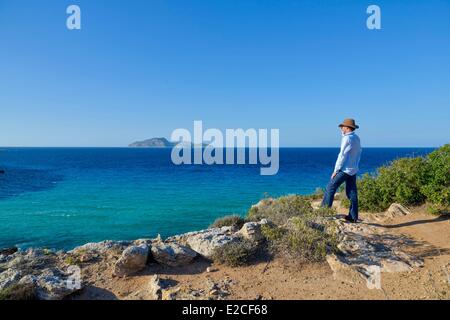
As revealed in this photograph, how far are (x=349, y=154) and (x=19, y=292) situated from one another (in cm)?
703

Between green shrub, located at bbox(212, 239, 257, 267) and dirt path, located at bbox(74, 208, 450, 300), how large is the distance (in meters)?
0.15

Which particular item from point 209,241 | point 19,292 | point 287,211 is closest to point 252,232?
point 209,241

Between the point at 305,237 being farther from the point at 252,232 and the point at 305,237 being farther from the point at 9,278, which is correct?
the point at 9,278

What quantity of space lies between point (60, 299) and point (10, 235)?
12.7m

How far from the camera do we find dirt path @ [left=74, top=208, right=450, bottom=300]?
4707 millimetres

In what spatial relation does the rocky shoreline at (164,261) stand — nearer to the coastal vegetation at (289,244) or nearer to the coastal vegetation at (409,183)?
the coastal vegetation at (289,244)

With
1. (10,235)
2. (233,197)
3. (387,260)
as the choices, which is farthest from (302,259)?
(233,197)

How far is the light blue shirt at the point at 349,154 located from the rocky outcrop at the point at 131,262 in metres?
4.89

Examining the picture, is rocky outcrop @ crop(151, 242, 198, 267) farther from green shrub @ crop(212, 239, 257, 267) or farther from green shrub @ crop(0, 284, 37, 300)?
green shrub @ crop(0, 284, 37, 300)

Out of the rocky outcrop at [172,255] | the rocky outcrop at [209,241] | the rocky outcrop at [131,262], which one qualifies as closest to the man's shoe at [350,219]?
the rocky outcrop at [209,241]

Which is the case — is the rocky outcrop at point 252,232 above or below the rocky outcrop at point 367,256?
above

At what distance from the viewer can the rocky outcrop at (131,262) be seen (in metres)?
5.62

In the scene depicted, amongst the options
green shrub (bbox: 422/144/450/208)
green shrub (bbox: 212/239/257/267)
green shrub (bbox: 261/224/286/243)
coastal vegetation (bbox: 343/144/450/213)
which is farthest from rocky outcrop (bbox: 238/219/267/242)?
green shrub (bbox: 422/144/450/208)
